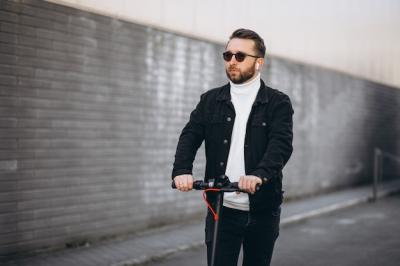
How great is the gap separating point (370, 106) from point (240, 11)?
646 centimetres

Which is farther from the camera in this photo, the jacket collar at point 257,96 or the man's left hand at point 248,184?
the jacket collar at point 257,96

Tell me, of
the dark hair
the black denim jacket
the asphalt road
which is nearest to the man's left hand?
the black denim jacket

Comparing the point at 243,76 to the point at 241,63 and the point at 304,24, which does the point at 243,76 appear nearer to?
the point at 241,63

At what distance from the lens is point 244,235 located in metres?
3.54

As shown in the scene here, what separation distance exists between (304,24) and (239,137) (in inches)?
354

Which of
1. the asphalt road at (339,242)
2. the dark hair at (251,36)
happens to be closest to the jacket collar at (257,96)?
the dark hair at (251,36)

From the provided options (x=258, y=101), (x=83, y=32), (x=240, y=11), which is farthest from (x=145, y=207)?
(x=258, y=101)

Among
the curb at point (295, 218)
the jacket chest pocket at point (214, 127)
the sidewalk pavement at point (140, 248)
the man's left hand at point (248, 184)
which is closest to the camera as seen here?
the man's left hand at point (248, 184)

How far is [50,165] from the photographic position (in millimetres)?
6555

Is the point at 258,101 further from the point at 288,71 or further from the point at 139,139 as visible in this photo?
the point at 288,71

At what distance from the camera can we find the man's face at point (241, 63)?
→ 342cm

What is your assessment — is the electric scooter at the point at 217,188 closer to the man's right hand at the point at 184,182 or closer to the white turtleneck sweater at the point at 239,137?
the man's right hand at the point at 184,182

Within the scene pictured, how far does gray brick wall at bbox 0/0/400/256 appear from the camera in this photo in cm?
616

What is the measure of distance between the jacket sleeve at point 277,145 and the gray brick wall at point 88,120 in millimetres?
3645
